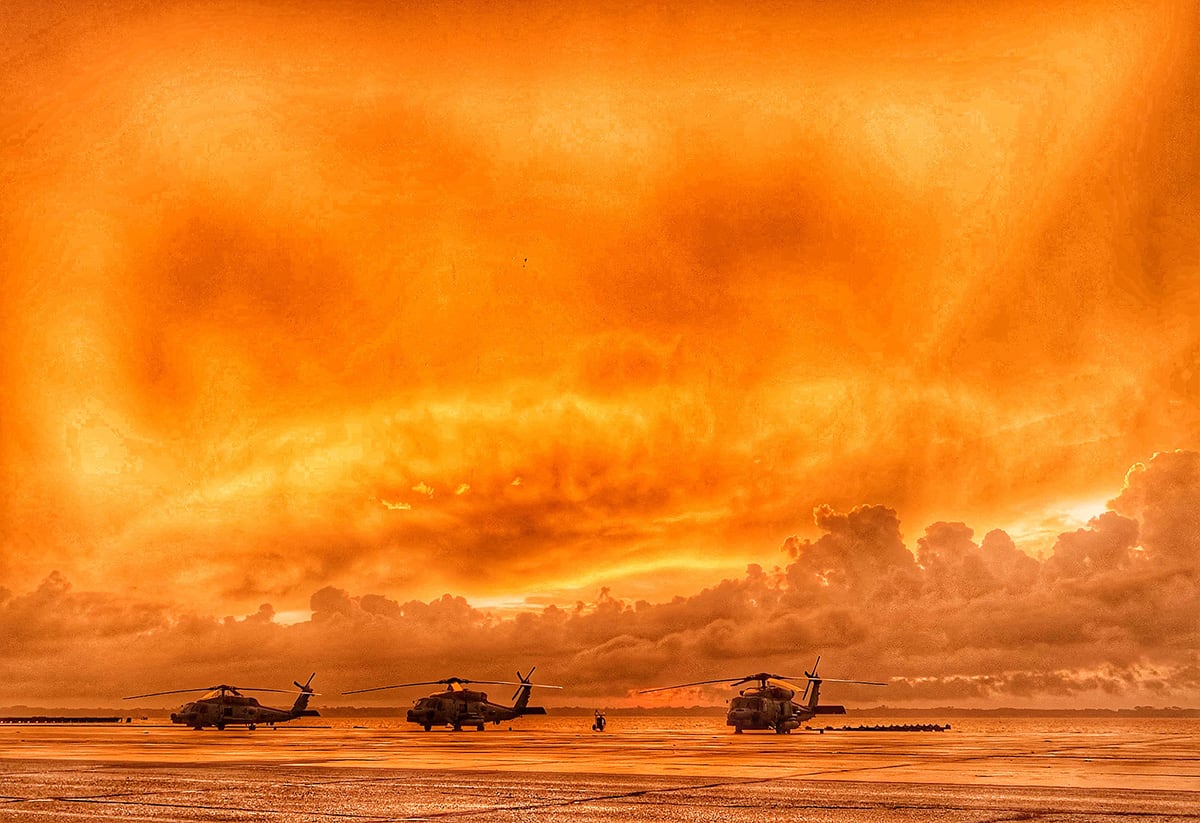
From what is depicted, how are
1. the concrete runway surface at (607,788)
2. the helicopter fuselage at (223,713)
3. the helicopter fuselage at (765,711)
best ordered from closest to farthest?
the concrete runway surface at (607,788) → the helicopter fuselage at (765,711) → the helicopter fuselage at (223,713)

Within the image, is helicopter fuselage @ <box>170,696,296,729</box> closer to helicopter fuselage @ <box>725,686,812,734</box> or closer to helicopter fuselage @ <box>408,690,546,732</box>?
helicopter fuselage @ <box>408,690,546,732</box>

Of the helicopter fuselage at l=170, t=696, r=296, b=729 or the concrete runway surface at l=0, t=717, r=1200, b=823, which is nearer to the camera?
the concrete runway surface at l=0, t=717, r=1200, b=823

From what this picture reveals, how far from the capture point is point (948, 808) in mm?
24141

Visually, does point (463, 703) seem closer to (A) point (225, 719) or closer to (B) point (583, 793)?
(A) point (225, 719)

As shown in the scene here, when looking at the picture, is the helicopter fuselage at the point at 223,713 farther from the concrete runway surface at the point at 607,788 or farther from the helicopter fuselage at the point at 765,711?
the concrete runway surface at the point at 607,788

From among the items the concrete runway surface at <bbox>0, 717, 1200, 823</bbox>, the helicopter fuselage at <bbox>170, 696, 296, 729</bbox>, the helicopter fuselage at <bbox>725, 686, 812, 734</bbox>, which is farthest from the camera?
the helicopter fuselage at <bbox>170, 696, 296, 729</bbox>

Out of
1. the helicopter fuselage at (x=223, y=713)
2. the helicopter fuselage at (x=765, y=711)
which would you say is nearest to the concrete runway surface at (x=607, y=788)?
the helicopter fuselage at (x=765, y=711)

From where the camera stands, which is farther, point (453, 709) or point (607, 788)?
point (453, 709)

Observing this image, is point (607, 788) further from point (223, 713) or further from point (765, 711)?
point (223, 713)

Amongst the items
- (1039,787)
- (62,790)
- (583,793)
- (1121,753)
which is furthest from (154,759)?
(1121,753)

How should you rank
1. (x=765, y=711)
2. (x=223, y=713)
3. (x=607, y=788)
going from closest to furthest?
(x=607, y=788) < (x=765, y=711) < (x=223, y=713)

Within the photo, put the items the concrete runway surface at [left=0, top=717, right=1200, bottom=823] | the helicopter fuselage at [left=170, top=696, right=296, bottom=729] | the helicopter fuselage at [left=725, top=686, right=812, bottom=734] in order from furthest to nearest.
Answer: the helicopter fuselage at [left=170, top=696, right=296, bottom=729]
the helicopter fuselage at [left=725, top=686, right=812, bottom=734]
the concrete runway surface at [left=0, top=717, right=1200, bottom=823]

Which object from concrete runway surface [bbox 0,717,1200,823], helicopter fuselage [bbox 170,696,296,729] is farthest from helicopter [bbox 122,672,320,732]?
concrete runway surface [bbox 0,717,1200,823]

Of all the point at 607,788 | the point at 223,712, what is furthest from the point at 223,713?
the point at 607,788
